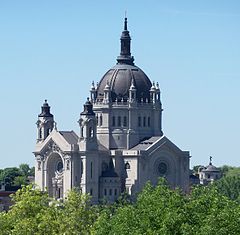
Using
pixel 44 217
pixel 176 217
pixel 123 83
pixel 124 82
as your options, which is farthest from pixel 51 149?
pixel 176 217

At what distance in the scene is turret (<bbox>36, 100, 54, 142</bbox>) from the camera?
166125mm

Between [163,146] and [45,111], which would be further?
[45,111]

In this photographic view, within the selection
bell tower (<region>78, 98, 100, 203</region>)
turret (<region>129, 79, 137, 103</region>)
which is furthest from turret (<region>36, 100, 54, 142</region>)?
turret (<region>129, 79, 137, 103</region>)

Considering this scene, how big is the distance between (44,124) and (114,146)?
7.78 meters

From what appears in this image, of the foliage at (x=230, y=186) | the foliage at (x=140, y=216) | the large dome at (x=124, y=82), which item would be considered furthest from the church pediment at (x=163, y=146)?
the foliage at (x=140, y=216)

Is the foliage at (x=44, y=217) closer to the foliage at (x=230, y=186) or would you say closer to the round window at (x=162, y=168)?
the round window at (x=162, y=168)

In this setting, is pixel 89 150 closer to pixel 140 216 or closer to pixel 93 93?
pixel 93 93

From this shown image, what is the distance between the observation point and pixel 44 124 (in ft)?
545

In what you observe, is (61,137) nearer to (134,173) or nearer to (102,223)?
(134,173)

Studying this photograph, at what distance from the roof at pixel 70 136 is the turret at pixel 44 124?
2.22 m

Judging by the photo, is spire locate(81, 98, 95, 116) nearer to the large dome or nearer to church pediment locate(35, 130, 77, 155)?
church pediment locate(35, 130, 77, 155)

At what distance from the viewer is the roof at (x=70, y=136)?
531 ft

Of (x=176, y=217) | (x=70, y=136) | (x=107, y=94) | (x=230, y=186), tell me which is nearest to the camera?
(x=176, y=217)

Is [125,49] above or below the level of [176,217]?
above
